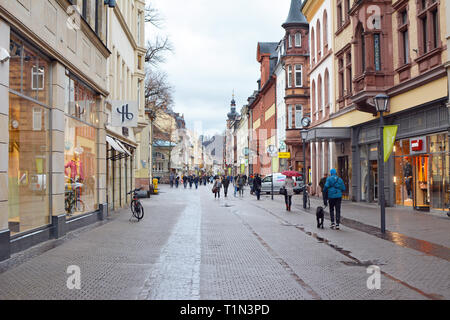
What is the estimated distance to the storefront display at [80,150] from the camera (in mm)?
14430

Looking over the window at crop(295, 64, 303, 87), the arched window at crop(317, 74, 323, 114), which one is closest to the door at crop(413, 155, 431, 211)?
the arched window at crop(317, 74, 323, 114)

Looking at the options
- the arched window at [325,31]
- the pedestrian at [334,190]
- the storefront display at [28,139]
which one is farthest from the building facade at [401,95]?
the storefront display at [28,139]

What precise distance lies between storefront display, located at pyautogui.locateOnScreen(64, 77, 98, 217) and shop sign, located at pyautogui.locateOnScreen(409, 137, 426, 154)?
12.2 m

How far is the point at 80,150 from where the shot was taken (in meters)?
15.8

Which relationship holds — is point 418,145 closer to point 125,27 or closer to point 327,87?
point 327,87

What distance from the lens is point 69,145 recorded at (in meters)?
14.5

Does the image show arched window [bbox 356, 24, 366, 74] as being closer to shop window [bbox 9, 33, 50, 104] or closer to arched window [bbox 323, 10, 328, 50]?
arched window [bbox 323, 10, 328, 50]

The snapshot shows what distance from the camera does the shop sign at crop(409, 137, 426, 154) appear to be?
1978 cm

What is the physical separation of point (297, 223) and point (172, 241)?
6.08 m

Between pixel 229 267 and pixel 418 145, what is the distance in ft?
45.5

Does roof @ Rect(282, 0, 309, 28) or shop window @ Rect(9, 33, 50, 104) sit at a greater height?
roof @ Rect(282, 0, 309, 28)

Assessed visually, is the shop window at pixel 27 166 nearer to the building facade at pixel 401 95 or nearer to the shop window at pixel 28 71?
the shop window at pixel 28 71

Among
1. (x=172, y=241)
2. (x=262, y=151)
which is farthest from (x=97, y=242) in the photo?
(x=262, y=151)
